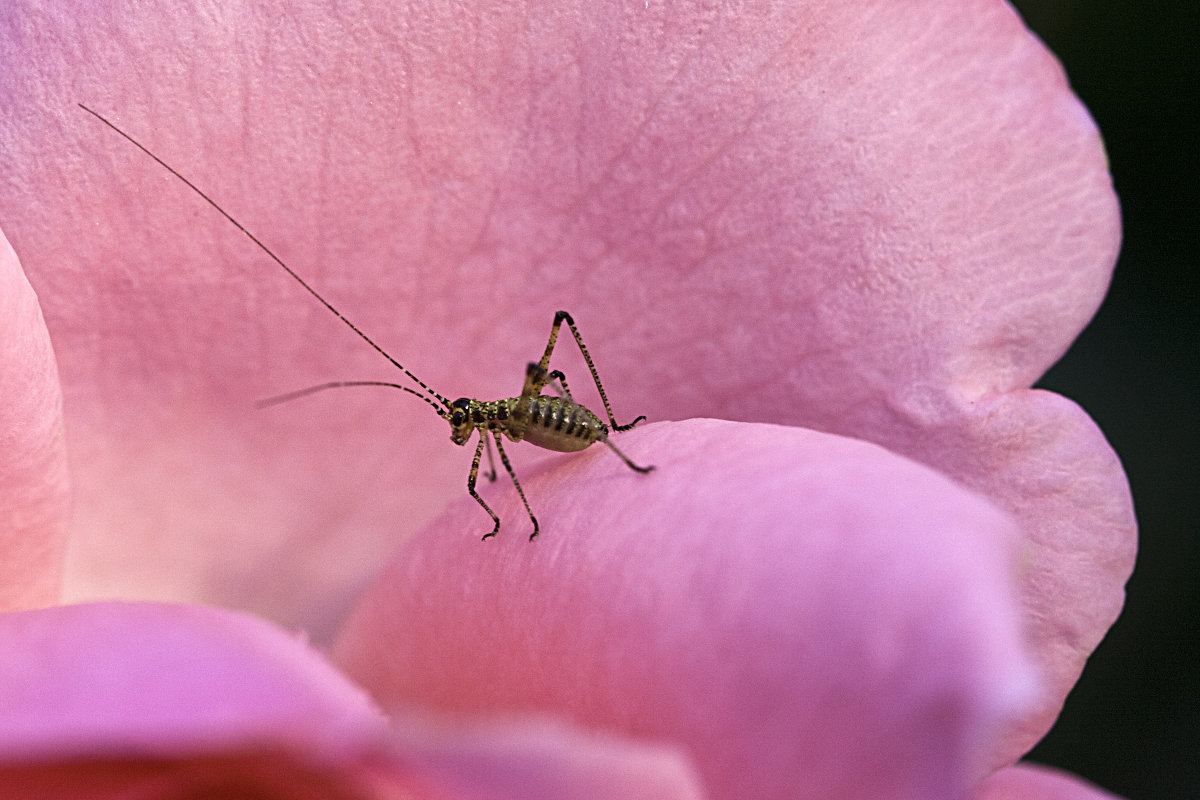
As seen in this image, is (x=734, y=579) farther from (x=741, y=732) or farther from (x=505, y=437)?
(x=505, y=437)

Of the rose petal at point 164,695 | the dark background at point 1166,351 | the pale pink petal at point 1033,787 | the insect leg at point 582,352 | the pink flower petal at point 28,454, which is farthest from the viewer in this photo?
the dark background at point 1166,351

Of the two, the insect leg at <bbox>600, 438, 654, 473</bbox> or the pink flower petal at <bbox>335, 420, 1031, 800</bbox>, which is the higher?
the insect leg at <bbox>600, 438, 654, 473</bbox>

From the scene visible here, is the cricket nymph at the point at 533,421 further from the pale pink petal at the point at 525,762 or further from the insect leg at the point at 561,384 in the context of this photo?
the pale pink petal at the point at 525,762

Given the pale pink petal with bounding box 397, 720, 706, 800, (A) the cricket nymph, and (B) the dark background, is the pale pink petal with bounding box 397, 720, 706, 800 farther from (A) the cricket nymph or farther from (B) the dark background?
(B) the dark background

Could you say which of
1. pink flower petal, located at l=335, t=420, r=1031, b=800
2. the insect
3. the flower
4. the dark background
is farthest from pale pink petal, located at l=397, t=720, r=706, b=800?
the dark background

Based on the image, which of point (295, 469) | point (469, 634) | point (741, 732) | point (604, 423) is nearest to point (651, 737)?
point (741, 732)

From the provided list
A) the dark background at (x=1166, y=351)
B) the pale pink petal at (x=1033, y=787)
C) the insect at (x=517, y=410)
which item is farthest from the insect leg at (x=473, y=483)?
the dark background at (x=1166, y=351)
